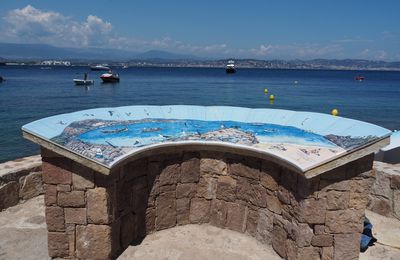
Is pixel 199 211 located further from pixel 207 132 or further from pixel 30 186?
pixel 30 186

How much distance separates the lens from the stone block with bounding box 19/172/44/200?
6.80 m

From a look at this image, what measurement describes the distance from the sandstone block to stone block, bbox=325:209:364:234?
7.33ft

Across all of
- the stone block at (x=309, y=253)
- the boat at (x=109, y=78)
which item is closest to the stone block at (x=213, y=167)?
the stone block at (x=309, y=253)

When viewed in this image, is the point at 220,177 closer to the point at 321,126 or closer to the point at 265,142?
the point at 265,142

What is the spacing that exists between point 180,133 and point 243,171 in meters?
1.20

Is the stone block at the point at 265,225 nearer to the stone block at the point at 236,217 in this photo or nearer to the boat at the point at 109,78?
the stone block at the point at 236,217

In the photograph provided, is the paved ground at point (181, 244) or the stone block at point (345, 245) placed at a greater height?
the stone block at point (345, 245)

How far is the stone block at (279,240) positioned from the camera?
5.08 m

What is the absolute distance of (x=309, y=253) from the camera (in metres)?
4.82

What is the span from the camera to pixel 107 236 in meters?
4.80

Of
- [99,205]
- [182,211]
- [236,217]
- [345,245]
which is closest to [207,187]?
[182,211]

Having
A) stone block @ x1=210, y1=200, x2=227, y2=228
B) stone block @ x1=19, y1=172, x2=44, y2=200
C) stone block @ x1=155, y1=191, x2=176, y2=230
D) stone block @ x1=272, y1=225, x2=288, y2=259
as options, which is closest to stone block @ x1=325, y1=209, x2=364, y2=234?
stone block @ x1=272, y1=225, x2=288, y2=259

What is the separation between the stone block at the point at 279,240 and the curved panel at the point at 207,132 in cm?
114

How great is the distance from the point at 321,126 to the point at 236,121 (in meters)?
1.57
